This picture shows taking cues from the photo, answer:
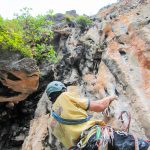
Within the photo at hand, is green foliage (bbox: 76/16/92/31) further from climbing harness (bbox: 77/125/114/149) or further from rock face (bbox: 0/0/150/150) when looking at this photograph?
climbing harness (bbox: 77/125/114/149)

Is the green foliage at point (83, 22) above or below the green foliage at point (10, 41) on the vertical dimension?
above

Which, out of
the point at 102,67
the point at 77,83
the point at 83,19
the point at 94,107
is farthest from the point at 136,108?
the point at 83,19

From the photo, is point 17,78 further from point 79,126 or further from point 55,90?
point 79,126

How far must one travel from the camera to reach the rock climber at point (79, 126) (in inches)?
198

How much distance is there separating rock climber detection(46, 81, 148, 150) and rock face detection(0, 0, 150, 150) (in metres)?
1.10

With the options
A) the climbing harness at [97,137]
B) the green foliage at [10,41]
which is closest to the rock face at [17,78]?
the green foliage at [10,41]

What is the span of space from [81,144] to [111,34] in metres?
6.34

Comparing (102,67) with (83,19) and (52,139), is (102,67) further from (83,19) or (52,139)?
(83,19)

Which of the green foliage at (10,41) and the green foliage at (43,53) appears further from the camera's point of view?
the green foliage at (43,53)

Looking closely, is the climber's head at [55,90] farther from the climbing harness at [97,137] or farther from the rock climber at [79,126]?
the climbing harness at [97,137]

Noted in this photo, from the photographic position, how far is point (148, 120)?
610cm

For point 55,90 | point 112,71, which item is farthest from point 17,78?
point 55,90

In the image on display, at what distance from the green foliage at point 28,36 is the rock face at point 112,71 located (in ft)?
2.18

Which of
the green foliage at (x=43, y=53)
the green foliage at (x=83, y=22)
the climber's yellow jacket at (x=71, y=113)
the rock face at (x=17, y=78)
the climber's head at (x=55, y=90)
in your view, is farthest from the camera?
the green foliage at (x=83, y=22)
